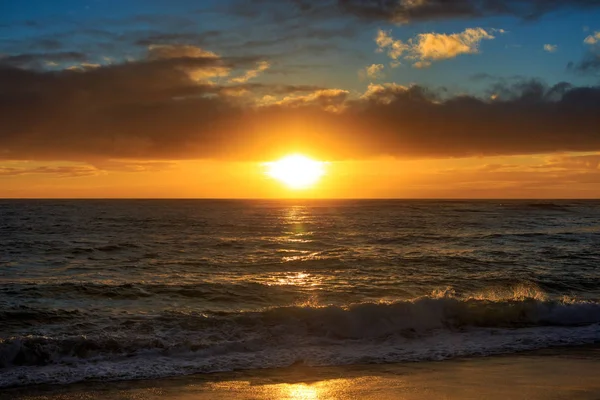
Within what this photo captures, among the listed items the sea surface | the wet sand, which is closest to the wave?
the sea surface

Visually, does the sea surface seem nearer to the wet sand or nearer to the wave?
the wave

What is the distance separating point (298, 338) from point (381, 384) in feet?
14.5

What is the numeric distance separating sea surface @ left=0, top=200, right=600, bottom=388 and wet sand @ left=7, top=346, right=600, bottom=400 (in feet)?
2.25

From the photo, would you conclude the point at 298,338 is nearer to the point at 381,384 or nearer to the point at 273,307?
the point at 273,307

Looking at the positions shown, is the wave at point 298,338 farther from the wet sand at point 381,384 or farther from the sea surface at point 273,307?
the wet sand at point 381,384

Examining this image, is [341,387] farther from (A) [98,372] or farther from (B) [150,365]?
(A) [98,372]

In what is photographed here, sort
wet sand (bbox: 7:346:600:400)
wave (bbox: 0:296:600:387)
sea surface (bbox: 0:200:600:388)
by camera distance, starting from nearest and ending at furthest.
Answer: wet sand (bbox: 7:346:600:400)
wave (bbox: 0:296:600:387)
sea surface (bbox: 0:200:600:388)

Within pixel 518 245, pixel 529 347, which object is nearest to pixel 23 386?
pixel 529 347

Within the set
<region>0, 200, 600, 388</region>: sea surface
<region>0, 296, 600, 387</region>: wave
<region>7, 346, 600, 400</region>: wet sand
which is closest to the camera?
<region>7, 346, 600, 400</region>: wet sand

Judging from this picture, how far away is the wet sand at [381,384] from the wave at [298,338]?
72 cm

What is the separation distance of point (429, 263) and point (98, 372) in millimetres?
20135

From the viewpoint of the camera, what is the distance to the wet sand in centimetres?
931

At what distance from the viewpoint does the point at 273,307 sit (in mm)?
16719

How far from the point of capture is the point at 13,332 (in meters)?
14.3
